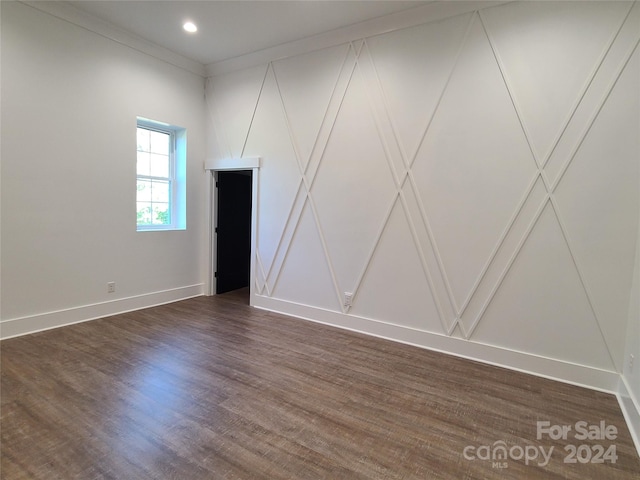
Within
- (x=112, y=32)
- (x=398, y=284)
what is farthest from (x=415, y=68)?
(x=112, y=32)

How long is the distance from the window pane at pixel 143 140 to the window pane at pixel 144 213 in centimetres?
76

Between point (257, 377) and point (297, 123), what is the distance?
3.08 m

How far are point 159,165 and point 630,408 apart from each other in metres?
5.67

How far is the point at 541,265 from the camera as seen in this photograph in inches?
116

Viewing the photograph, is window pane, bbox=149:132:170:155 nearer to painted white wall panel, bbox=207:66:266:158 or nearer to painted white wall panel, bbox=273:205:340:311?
painted white wall panel, bbox=207:66:266:158

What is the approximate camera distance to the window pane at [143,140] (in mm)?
4523

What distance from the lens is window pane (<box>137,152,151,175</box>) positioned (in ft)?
14.8

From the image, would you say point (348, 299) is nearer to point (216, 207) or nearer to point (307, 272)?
point (307, 272)

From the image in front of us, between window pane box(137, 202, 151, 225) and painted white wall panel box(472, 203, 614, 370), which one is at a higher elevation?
window pane box(137, 202, 151, 225)

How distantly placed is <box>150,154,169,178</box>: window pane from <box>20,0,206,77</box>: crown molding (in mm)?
1320

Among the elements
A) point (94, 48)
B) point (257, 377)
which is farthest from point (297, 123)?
point (257, 377)

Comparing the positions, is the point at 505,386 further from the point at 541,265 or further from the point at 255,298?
the point at 255,298

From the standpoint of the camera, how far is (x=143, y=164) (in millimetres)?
4566

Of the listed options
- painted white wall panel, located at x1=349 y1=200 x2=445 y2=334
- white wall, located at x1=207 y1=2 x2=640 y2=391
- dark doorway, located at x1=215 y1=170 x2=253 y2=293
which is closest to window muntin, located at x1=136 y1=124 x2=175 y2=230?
dark doorway, located at x1=215 y1=170 x2=253 y2=293
